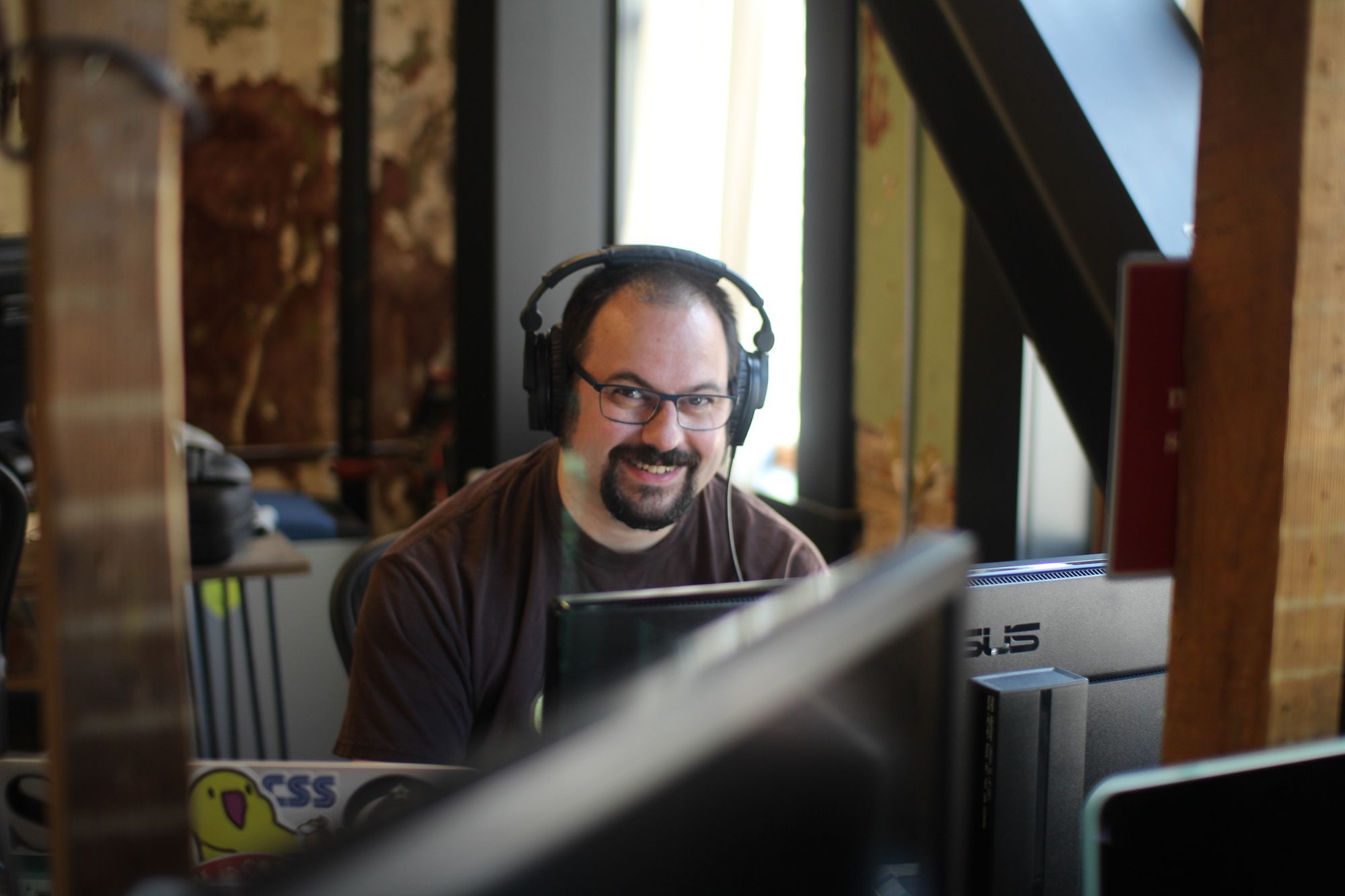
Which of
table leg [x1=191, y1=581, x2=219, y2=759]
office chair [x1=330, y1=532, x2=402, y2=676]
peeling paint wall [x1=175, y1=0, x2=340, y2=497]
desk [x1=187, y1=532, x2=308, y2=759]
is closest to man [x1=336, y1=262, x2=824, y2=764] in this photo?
office chair [x1=330, y1=532, x2=402, y2=676]

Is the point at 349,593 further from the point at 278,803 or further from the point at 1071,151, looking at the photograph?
the point at 1071,151

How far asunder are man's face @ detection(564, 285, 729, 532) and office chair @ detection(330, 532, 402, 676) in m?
0.37

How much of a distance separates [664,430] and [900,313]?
3.87 feet

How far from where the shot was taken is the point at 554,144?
2537 mm

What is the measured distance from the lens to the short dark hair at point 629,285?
1.48 metres

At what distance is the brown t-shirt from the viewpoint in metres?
1.33

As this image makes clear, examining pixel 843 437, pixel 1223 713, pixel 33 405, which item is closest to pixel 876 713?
pixel 33 405

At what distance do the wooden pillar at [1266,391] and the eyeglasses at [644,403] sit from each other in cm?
79

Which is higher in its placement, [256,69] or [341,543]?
[256,69]

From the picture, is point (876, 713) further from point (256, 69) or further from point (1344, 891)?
point (256, 69)

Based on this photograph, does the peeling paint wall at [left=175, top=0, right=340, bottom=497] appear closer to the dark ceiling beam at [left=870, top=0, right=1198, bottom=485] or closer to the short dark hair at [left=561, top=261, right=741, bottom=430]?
the short dark hair at [left=561, top=261, right=741, bottom=430]

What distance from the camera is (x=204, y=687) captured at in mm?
2855

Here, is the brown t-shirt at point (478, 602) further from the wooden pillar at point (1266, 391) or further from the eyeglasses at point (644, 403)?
the wooden pillar at point (1266, 391)

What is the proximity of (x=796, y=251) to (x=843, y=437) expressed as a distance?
23.9 inches
